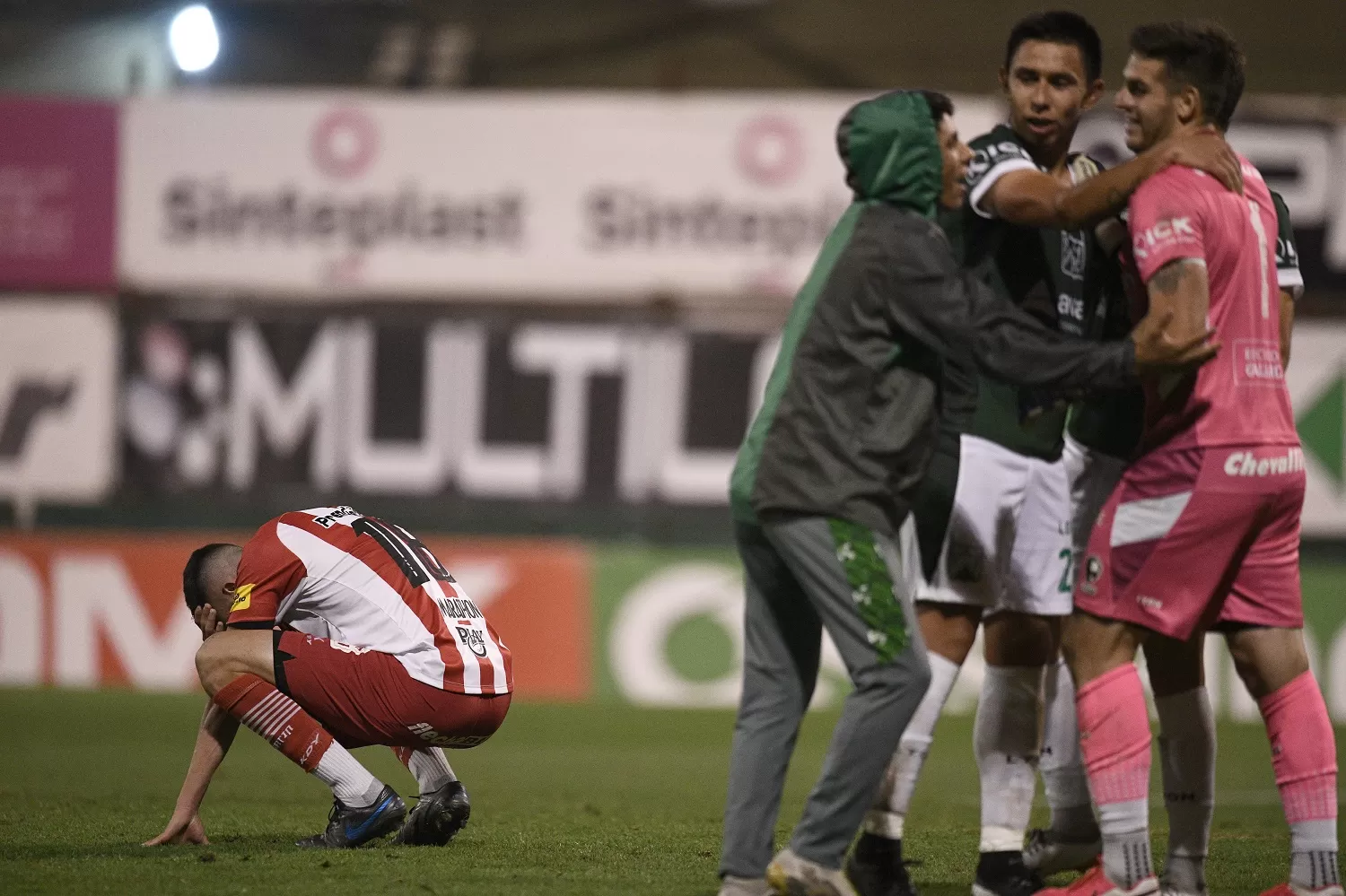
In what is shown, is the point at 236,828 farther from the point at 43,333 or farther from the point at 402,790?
the point at 43,333

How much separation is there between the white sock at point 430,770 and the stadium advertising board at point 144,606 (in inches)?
233

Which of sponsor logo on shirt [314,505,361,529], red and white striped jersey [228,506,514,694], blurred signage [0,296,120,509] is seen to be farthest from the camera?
blurred signage [0,296,120,509]

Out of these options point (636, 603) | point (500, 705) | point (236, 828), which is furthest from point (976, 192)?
point (636, 603)

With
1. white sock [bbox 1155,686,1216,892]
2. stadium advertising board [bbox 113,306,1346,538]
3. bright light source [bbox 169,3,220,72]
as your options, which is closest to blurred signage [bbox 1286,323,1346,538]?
stadium advertising board [bbox 113,306,1346,538]

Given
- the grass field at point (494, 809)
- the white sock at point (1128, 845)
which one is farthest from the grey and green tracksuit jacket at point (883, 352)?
the grass field at point (494, 809)

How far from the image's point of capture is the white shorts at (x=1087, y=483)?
444 cm

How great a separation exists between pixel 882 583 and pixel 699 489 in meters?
7.80

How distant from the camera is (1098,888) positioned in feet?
14.2

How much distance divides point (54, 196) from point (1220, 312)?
9923 millimetres

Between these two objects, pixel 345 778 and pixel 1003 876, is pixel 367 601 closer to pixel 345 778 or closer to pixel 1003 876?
pixel 345 778

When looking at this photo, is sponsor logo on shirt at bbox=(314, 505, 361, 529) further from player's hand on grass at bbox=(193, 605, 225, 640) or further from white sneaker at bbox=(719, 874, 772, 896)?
white sneaker at bbox=(719, 874, 772, 896)

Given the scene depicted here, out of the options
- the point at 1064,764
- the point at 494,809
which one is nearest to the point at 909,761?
the point at 1064,764

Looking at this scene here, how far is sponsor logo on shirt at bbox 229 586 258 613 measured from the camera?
16.6ft

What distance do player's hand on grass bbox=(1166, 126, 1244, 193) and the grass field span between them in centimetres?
194
